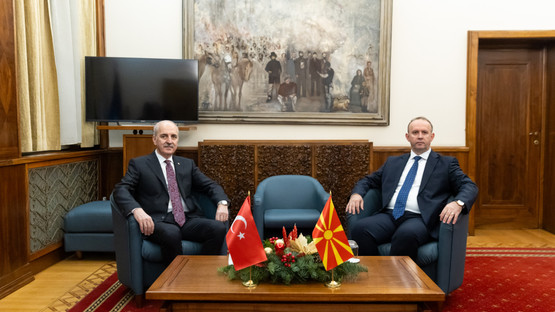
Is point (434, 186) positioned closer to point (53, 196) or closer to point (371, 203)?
point (371, 203)

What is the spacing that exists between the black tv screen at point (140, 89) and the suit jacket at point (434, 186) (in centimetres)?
232

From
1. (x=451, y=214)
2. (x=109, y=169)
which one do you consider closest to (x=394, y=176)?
(x=451, y=214)

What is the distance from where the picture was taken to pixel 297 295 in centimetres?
222

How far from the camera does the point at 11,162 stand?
11.9 ft

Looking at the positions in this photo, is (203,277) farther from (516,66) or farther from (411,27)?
(516,66)

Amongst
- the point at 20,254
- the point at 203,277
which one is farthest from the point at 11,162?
the point at 203,277

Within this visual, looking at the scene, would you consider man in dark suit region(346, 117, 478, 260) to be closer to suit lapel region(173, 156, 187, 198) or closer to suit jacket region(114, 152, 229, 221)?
suit jacket region(114, 152, 229, 221)

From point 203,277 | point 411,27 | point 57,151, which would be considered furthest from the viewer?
point 411,27

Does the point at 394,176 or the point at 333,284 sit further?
the point at 394,176

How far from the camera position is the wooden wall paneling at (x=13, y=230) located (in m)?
3.54

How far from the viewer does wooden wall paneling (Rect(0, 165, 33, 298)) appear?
3541 millimetres

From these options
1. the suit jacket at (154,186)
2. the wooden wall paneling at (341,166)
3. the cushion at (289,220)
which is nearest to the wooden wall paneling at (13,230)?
the suit jacket at (154,186)

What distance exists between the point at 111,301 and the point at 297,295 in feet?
5.90

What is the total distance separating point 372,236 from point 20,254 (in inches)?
115
